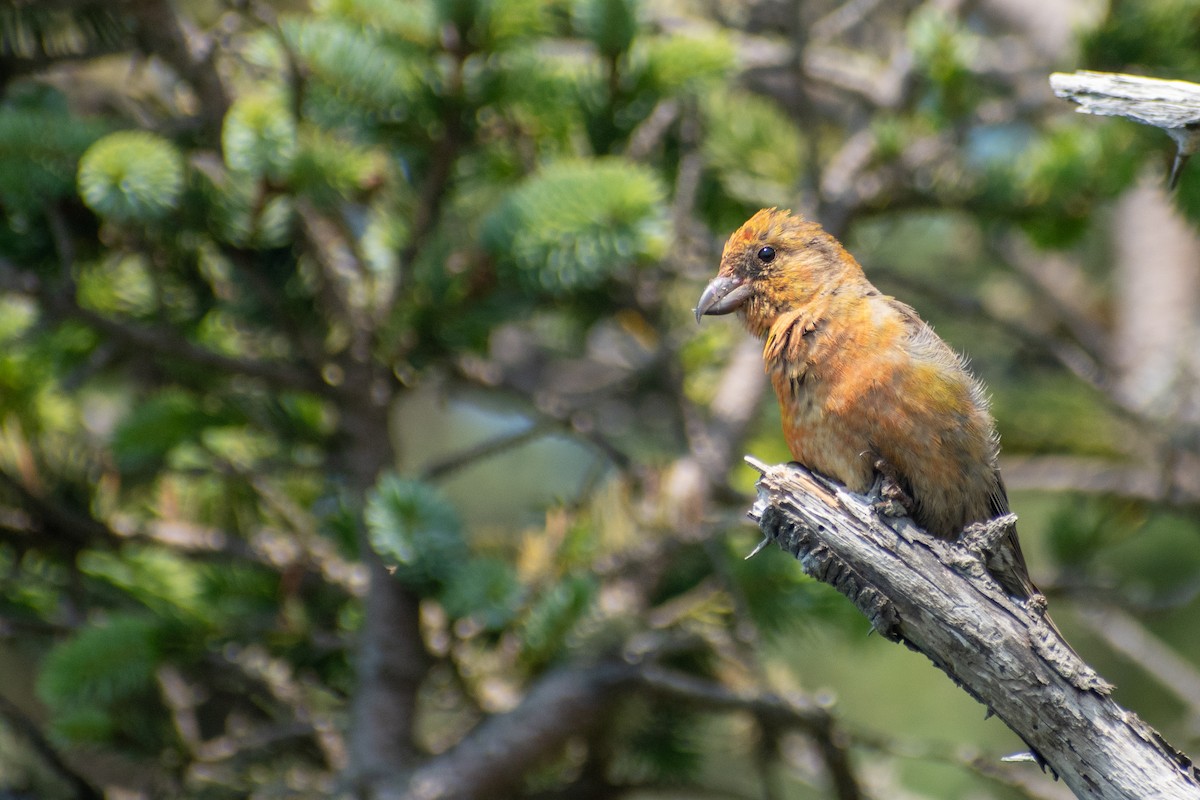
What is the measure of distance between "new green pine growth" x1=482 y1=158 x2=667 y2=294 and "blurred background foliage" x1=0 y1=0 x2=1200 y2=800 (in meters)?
0.01

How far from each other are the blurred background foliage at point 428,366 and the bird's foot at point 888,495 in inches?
29.2

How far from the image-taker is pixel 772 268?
364 centimetres

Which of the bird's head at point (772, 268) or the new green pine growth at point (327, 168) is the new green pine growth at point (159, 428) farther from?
the bird's head at point (772, 268)

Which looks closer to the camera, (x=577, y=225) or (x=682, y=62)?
(x=577, y=225)

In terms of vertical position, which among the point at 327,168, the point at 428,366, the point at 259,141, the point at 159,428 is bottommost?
the point at 159,428

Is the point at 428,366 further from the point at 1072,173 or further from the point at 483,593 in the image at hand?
the point at 1072,173

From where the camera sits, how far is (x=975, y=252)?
668 centimetres

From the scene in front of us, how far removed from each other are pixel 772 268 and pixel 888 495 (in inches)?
39.3

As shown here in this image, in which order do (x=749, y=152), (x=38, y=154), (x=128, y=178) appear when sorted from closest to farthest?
(x=128, y=178) < (x=38, y=154) < (x=749, y=152)

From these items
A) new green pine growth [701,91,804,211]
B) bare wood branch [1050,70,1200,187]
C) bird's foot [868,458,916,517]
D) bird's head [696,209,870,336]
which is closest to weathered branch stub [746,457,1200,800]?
bird's foot [868,458,916,517]

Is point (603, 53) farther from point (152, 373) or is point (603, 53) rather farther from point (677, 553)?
point (152, 373)

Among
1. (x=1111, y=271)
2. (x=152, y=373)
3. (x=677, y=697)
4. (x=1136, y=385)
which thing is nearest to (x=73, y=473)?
(x=152, y=373)

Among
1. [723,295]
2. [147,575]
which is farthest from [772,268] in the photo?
Result: [147,575]

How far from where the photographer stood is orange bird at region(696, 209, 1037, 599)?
10.1 feet
